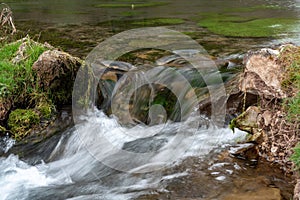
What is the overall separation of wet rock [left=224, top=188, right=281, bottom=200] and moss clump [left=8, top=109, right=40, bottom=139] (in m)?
2.89

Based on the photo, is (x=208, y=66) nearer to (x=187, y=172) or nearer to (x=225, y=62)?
(x=225, y=62)

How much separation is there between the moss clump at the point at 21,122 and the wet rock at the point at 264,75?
9.72ft

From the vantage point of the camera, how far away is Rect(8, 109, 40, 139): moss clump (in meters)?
5.07

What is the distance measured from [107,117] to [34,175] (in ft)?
4.92

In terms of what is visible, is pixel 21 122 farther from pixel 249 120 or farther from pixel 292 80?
pixel 292 80

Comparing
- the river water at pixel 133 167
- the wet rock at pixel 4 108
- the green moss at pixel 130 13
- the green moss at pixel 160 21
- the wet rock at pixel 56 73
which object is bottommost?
the river water at pixel 133 167

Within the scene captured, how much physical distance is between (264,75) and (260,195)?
148cm

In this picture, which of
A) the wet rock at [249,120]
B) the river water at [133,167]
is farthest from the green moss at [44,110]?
the wet rock at [249,120]

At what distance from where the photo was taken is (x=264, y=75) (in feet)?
14.6

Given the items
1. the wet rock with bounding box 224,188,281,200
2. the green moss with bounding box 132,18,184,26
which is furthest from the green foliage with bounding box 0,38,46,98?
the green moss with bounding box 132,18,184,26

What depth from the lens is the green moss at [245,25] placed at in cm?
1098

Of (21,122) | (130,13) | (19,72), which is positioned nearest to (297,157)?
(21,122)

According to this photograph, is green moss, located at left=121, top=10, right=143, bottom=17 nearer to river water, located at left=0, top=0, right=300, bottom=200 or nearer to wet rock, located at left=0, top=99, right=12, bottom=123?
river water, located at left=0, top=0, right=300, bottom=200

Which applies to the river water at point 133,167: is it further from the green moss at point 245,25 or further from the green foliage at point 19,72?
the green moss at point 245,25
